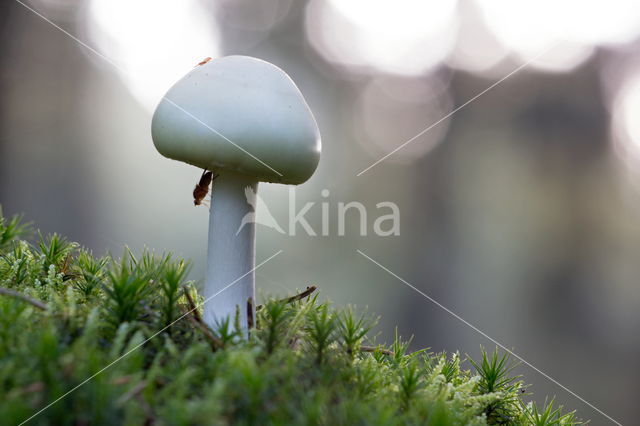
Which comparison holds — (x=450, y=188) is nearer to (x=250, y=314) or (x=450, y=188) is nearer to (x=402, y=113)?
(x=402, y=113)

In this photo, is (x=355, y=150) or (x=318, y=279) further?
(x=318, y=279)

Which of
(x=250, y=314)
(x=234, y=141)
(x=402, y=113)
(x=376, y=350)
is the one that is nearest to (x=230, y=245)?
(x=250, y=314)

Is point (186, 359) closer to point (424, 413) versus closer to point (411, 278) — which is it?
point (424, 413)

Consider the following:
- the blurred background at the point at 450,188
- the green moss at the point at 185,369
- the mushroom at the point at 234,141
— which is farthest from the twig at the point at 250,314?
the blurred background at the point at 450,188

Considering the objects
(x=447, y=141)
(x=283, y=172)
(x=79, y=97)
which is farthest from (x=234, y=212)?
Answer: (x=447, y=141)

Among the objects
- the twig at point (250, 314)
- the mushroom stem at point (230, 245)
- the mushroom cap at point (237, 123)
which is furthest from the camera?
the mushroom stem at point (230, 245)

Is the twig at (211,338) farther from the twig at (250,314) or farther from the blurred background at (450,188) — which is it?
the blurred background at (450,188)

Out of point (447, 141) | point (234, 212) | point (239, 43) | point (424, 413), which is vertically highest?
point (239, 43)
